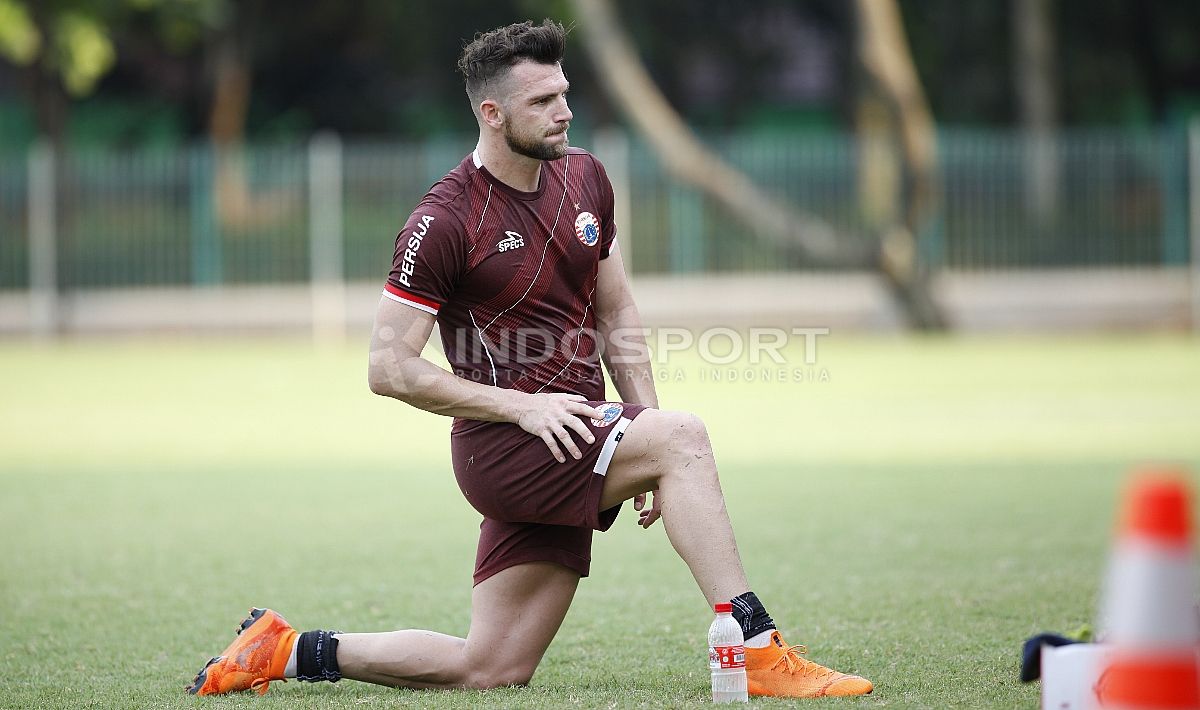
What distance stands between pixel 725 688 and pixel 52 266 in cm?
2137

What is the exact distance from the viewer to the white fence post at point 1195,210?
2209 cm

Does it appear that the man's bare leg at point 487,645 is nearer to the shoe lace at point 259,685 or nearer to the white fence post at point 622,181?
the shoe lace at point 259,685

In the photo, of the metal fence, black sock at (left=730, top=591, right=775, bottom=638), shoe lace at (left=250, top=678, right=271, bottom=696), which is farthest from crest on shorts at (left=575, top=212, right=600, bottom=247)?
the metal fence

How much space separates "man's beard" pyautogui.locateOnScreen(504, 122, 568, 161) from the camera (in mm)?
4754

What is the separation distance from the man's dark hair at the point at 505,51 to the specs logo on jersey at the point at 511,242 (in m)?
0.43

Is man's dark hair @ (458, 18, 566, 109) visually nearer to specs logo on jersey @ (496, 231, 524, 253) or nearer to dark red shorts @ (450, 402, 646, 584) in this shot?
specs logo on jersey @ (496, 231, 524, 253)

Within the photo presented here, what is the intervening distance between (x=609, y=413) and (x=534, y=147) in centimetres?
88

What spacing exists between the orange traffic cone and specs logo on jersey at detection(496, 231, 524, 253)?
8.79ft

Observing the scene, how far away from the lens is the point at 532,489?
4.67 meters

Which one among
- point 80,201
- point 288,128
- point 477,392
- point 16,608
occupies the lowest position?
point 16,608

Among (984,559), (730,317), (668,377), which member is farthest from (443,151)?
(984,559)

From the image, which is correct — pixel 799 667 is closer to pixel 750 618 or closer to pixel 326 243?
pixel 750 618

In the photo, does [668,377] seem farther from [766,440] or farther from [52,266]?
[52,266]

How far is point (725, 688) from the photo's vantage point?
4418mm
